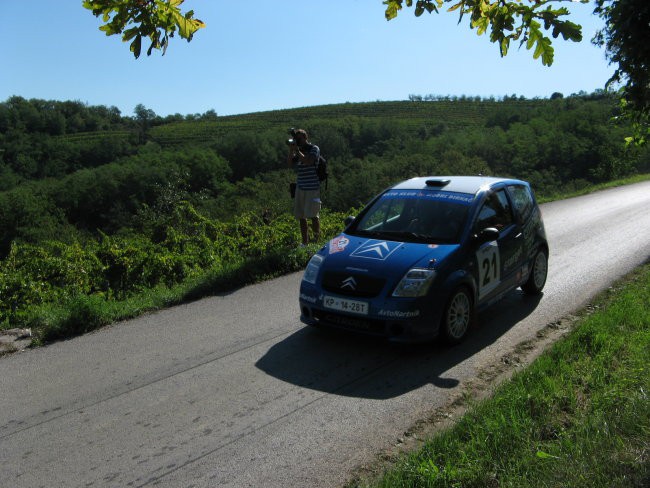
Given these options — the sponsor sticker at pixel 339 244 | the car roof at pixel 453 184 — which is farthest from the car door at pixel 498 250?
the sponsor sticker at pixel 339 244

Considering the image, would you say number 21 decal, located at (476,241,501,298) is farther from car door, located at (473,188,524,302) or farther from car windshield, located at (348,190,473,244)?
car windshield, located at (348,190,473,244)

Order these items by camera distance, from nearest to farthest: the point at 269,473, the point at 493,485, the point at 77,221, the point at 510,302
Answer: the point at 493,485
the point at 269,473
the point at 510,302
the point at 77,221

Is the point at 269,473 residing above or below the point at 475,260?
below

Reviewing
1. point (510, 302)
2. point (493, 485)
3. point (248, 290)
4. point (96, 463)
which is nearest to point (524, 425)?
point (493, 485)

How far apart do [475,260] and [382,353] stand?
4.78 ft

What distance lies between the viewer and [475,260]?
6.73m

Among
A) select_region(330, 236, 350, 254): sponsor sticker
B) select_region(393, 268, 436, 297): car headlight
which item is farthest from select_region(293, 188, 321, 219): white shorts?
select_region(393, 268, 436, 297): car headlight

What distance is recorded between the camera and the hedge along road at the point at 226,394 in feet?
14.0

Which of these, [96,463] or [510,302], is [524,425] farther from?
[510,302]

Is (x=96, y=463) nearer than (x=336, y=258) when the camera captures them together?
Yes

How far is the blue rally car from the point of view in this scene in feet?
20.0

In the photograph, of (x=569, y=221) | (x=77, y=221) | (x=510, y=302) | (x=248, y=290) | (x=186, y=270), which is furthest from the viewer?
(x=77, y=221)

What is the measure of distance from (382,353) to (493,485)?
8.58ft

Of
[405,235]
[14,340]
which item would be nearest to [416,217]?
[405,235]
